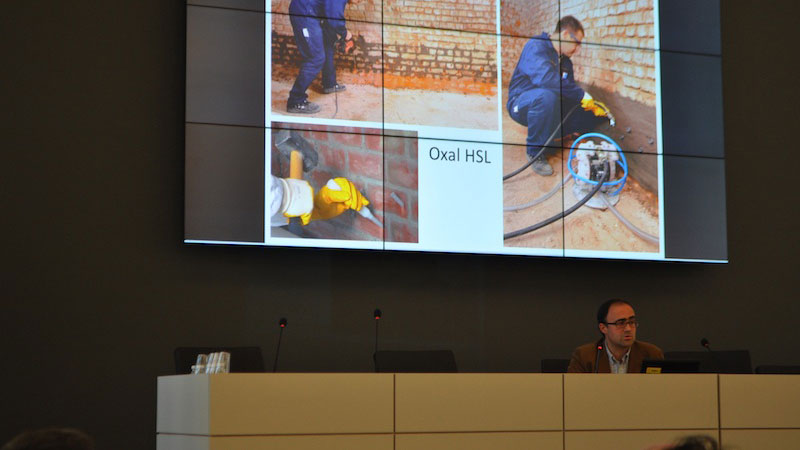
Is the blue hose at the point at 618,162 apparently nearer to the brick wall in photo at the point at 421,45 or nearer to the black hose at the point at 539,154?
the black hose at the point at 539,154

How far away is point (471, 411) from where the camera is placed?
389cm

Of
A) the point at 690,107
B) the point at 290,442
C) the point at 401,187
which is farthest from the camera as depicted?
the point at 690,107

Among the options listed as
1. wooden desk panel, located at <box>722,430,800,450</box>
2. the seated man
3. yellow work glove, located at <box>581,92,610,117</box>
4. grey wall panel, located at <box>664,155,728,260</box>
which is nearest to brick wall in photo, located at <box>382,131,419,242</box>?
yellow work glove, located at <box>581,92,610,117</box>

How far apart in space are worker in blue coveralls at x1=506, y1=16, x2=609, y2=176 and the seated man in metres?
1.57

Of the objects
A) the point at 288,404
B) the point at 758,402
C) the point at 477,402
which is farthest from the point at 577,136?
the point at 288,404

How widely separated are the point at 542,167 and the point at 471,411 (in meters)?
2.86

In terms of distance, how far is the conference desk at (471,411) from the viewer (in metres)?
3.64

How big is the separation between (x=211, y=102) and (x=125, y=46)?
25.0 inches

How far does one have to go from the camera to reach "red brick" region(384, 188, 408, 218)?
20.1 ft

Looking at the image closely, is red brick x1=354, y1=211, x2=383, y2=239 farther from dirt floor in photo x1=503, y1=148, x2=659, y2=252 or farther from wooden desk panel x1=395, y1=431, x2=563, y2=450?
wooden desk panel x1=395, y1=431, x2=563, y2=450

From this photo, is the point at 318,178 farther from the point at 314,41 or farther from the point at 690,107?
the point at 690,107

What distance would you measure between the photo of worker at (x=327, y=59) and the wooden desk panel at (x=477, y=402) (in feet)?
8.49

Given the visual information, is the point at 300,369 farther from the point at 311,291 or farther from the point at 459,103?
the point at 459,103

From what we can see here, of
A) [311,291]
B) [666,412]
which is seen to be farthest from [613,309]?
[311,291]
